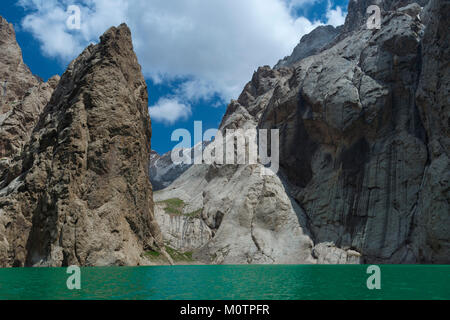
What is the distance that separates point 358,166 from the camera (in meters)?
75.7

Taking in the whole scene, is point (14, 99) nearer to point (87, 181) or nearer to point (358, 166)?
point (87, 181)

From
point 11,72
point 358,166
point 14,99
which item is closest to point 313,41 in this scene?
point 358,166

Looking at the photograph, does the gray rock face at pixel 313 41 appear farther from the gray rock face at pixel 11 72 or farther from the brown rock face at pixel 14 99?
the gray rock face at pixel 11 72

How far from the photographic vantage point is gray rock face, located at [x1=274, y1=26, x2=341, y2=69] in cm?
17250

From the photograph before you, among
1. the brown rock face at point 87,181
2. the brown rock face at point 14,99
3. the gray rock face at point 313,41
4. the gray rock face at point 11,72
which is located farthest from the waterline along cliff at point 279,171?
the gray rock face at point 313,41

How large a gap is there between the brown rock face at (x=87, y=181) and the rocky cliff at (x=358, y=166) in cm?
2530

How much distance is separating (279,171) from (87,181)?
1876 inches

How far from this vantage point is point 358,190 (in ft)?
244

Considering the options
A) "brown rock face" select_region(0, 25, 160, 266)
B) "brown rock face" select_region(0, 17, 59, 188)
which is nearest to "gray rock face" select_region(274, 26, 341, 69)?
"brown rock face" select_region(0, 17, 59, 188)

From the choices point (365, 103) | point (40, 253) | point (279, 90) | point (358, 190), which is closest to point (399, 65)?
point (365, 103)

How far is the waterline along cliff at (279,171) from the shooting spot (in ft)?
181

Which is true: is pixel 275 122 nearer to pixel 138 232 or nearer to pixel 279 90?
pixel 279 90

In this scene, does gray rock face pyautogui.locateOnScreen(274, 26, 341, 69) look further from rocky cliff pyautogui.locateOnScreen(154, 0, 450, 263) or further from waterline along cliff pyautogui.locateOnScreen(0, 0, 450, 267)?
rocky cliff pyautogui.locateOnScreen(154, 0, 450, 263)

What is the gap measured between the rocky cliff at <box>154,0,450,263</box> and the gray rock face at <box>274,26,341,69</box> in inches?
3204
